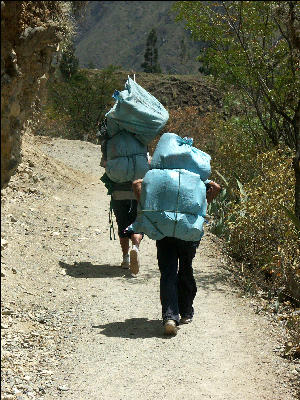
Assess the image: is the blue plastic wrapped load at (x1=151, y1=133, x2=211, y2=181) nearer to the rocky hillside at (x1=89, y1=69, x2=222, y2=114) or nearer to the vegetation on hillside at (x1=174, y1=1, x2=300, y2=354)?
the vegetation on hillside at (x1=174, y1=1, x2=300, y2=354)

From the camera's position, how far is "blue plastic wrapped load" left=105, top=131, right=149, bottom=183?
642 cm

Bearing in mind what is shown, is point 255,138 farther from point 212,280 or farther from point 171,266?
point 171,266

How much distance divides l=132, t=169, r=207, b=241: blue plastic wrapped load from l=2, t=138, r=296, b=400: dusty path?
2.76 feet

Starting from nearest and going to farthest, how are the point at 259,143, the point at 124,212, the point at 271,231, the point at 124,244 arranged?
the point at 124,212 → the point at 124,244 → the point at 271,231 → the point at 259,143

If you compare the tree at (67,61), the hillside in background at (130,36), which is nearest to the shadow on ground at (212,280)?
the tree at (67,61)

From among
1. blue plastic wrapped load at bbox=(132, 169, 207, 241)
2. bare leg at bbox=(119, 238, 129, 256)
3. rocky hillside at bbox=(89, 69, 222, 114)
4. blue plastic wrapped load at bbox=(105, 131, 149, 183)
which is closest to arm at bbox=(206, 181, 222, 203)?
blue plastic wrapped load at bbox=(132, 169, 207, 241)

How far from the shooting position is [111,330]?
17.5 ft

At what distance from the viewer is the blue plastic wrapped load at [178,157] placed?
5.01 metres

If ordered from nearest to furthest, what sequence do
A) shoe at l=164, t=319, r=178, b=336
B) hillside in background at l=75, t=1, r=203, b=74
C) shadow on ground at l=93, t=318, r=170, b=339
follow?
shoe at l=164, t=319, r=178, b=336, shadow on ground at l=93, t=318, r=170, b=339, hillside in background at l=75, t=1, r=203, b=74

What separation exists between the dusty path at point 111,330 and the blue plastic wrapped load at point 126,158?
1.05 metres

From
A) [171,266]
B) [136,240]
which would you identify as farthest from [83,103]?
[171,266]

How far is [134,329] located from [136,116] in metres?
2.01

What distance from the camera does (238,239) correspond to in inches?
323

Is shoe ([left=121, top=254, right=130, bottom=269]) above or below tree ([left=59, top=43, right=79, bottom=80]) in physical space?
below
